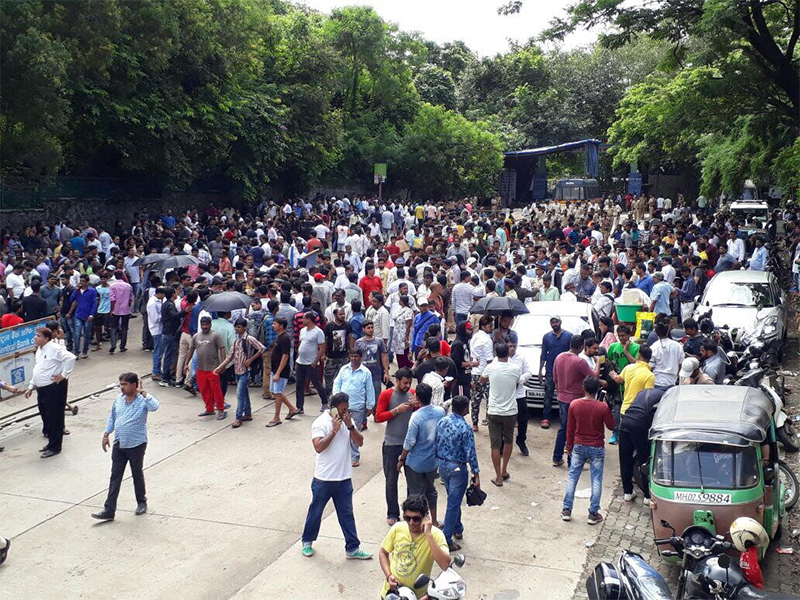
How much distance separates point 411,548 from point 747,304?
1121 centimetres

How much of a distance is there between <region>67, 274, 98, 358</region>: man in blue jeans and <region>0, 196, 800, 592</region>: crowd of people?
0.03 meters

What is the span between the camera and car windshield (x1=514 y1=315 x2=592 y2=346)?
13016 millimetres

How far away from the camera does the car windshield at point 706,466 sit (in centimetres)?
770

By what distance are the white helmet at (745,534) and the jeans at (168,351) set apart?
376 inches

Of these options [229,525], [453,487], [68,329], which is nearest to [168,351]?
Answer: [68,329]

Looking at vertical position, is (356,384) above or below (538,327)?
below

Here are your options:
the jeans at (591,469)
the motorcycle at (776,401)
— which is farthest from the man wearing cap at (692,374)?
the jeans at (591,469)

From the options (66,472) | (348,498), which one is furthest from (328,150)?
(348,498)

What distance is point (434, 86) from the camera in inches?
2116

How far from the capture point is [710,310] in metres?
15.0

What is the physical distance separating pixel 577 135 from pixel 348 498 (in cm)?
4716

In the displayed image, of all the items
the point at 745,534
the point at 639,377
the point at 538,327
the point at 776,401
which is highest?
the point at 538,327

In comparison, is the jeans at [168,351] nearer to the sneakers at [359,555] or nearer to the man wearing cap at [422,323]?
the man wearing cap at [422,323]

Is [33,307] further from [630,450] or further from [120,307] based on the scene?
[630,450]
